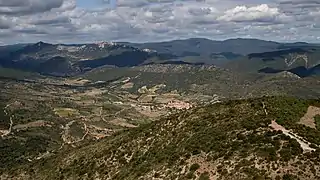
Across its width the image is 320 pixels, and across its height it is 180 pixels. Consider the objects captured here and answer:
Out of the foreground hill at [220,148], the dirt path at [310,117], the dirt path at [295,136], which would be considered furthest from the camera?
the dirt path at [310,117]

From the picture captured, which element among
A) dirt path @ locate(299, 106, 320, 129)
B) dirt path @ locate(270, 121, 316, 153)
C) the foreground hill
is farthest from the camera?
dirt path @ locate(299, 106, 320, 129)

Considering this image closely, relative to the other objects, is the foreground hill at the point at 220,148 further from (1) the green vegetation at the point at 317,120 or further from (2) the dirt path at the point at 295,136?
(1) the green vegetation at the point at 317,120

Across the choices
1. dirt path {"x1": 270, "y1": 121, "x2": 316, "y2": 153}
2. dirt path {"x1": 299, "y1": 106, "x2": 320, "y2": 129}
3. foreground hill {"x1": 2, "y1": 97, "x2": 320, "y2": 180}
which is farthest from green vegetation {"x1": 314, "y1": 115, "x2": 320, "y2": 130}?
dirt path {"x1": 270, "y1": 121, "x2": 316, "y2": 153}

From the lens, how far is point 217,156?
98375 mm

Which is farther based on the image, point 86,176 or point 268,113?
point 86,176

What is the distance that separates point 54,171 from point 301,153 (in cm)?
10211

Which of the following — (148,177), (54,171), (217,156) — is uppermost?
(217,156)

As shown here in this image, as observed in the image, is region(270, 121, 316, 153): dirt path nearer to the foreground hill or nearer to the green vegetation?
the foreground hill

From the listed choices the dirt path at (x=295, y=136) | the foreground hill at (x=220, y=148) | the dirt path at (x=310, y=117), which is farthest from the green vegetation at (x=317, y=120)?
the dirt path at (x=295, y=136)

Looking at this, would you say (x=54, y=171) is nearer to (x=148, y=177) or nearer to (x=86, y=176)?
(x=86, y=176)

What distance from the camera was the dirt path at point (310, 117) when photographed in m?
115

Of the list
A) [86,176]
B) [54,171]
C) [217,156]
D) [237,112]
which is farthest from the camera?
[54,171]

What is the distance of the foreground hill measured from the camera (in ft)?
291

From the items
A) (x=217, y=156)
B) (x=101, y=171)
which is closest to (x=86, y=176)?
(x=101, y=171)
